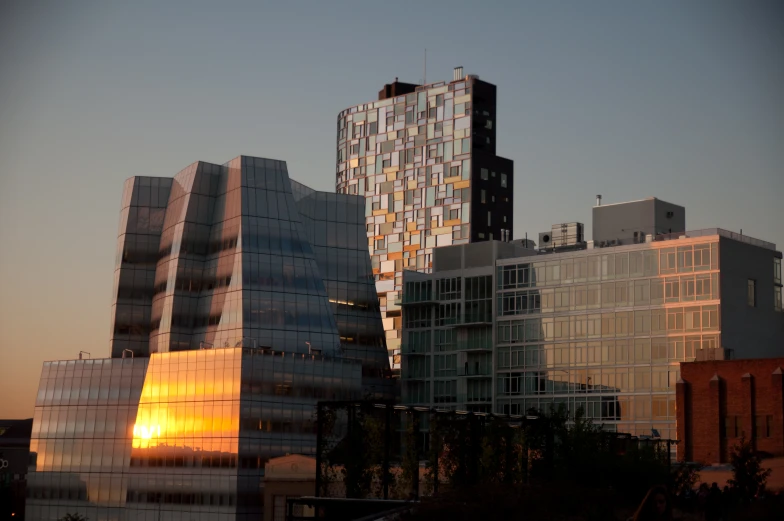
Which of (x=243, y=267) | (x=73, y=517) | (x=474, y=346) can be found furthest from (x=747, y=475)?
(x=73, y=517)

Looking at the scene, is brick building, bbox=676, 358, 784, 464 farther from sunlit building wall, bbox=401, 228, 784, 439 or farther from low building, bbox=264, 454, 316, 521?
low building, bbox=264, 454, 316, 521

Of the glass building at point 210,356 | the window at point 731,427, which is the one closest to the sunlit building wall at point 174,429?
the glass building at point 210,356

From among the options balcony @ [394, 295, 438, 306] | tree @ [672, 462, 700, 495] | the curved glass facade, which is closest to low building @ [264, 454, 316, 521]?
the curved glass facade

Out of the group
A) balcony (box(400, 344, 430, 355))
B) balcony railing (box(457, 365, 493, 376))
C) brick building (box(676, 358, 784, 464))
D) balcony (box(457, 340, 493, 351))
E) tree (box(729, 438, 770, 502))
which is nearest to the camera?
tree (box(729, 438, 770, 502))

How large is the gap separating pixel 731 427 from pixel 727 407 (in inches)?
Result: 69.1

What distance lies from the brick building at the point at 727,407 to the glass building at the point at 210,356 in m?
43.1

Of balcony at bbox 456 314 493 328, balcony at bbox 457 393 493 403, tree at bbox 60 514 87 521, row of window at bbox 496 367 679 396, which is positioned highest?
balcony at bbox 456 314 493 328

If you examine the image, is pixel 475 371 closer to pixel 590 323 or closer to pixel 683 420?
pixel 590 323

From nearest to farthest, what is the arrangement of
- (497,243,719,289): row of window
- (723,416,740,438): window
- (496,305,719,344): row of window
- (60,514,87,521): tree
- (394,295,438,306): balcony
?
1. (723,416,740,438): window
2. (60,514,87,521): tree
3. (496,305,719,344): row of window
4. (497,243,719,289): row of window
5. (394,295,438,306): balcony

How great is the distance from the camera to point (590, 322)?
13525 cm

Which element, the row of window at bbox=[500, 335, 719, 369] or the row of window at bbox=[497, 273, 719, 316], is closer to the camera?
the row of window at bbox=[500, 335, 719, 369]

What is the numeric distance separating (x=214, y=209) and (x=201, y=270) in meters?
7.61

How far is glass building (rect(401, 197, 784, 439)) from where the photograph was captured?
126000 millimetres

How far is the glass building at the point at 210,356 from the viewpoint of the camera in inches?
5246
